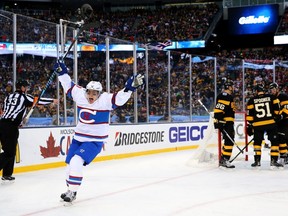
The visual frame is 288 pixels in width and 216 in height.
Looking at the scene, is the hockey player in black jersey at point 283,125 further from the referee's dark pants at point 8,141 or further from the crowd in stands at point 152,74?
the referee's dark pants at point 8,141

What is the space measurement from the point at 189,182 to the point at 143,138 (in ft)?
15.2

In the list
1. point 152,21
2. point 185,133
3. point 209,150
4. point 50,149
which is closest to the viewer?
point 50,149

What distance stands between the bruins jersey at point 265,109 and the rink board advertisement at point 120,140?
159 cm

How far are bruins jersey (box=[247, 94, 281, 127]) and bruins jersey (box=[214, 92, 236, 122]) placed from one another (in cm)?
39

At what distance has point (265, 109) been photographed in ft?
25.9

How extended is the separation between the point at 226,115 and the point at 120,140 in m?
3.13

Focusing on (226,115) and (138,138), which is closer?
(226,115)

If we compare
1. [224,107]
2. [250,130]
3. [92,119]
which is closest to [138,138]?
[250,130]

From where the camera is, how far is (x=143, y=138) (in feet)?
36.8

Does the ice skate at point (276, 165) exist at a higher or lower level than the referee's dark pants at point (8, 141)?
lower

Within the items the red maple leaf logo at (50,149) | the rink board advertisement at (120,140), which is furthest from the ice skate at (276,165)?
the red maple leaf logo at (50,149)

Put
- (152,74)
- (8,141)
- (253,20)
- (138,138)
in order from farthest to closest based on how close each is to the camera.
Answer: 1. (253,20)
2. (152,74)
3. (138,138)
4. (8,141)

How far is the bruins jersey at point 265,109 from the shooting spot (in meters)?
7.86

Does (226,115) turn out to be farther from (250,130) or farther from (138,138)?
(138,138)
